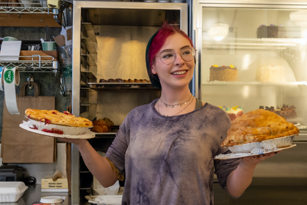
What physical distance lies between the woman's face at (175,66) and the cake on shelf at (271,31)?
1.17m

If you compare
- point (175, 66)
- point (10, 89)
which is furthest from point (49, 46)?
point (175, 66)

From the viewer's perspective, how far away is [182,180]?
1.00 meters

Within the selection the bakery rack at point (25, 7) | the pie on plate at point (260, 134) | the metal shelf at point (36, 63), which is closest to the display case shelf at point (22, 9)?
the bakery rack at point (25, 7)

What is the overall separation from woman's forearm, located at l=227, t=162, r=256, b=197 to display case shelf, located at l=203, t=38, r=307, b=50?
4.07ft

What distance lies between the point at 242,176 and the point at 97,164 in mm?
621

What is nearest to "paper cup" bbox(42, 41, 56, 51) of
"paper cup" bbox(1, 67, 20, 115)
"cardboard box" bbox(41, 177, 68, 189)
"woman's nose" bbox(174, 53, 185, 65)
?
"paper cup" bbox(1, 67, 20, 115)

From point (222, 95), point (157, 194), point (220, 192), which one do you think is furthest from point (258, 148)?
point (222, 95)

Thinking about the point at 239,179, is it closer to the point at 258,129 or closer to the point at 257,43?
the point at 258,129

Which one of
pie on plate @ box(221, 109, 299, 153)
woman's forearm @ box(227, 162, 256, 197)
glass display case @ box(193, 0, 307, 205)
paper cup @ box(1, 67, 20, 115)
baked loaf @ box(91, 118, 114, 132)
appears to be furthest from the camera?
glass display case @ box(193, 0, 307, 205)

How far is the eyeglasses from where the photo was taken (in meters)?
1.08

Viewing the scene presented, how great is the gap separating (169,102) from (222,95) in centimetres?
96

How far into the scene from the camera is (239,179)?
944 millimetres

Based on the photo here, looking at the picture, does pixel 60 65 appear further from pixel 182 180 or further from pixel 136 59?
pixel 182 180

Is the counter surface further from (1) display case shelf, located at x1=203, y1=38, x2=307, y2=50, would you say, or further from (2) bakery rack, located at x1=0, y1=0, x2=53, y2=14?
(1) display case shelf, located at x1=203, y1=38, x2=307, y2=50
